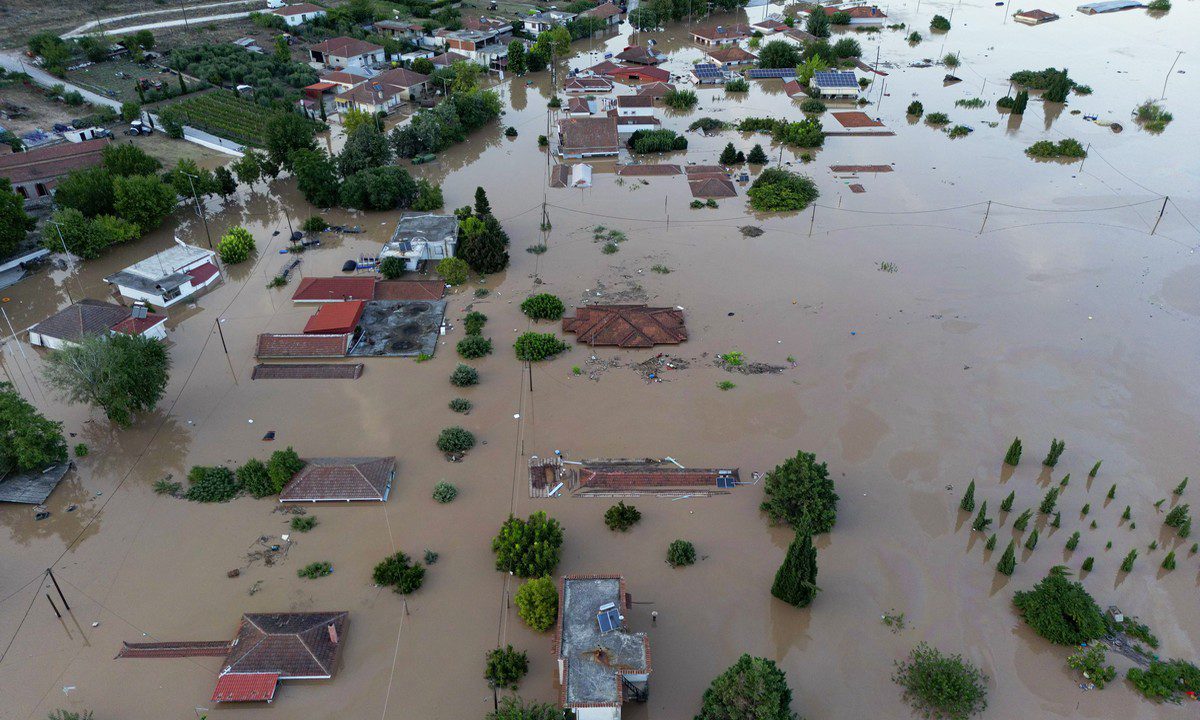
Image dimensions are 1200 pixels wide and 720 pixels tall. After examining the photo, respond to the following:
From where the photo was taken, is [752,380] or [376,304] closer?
[752,380]

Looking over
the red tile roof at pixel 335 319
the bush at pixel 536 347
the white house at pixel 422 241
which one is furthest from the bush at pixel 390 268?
the bush at pixel 536 347

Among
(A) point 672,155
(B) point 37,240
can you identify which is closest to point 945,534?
(A) point 672,155

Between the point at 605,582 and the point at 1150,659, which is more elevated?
the point at 605,582

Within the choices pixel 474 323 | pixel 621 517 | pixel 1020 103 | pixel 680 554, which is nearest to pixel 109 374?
pixel 474 323

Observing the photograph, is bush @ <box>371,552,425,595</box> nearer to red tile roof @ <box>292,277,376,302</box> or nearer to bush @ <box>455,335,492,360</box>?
bush @ <box>455,335,492,360</box>

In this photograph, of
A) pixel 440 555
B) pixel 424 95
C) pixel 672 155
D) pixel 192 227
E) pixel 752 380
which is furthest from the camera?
pixel 424 95

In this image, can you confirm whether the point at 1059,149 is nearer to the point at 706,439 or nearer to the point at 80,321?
the point at 706,439

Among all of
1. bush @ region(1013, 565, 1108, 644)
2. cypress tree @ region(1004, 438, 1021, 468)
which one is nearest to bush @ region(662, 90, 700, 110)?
cypress tree @ region(1004, 438, 1021, 468)

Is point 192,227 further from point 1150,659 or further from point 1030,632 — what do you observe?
point 1150,659
